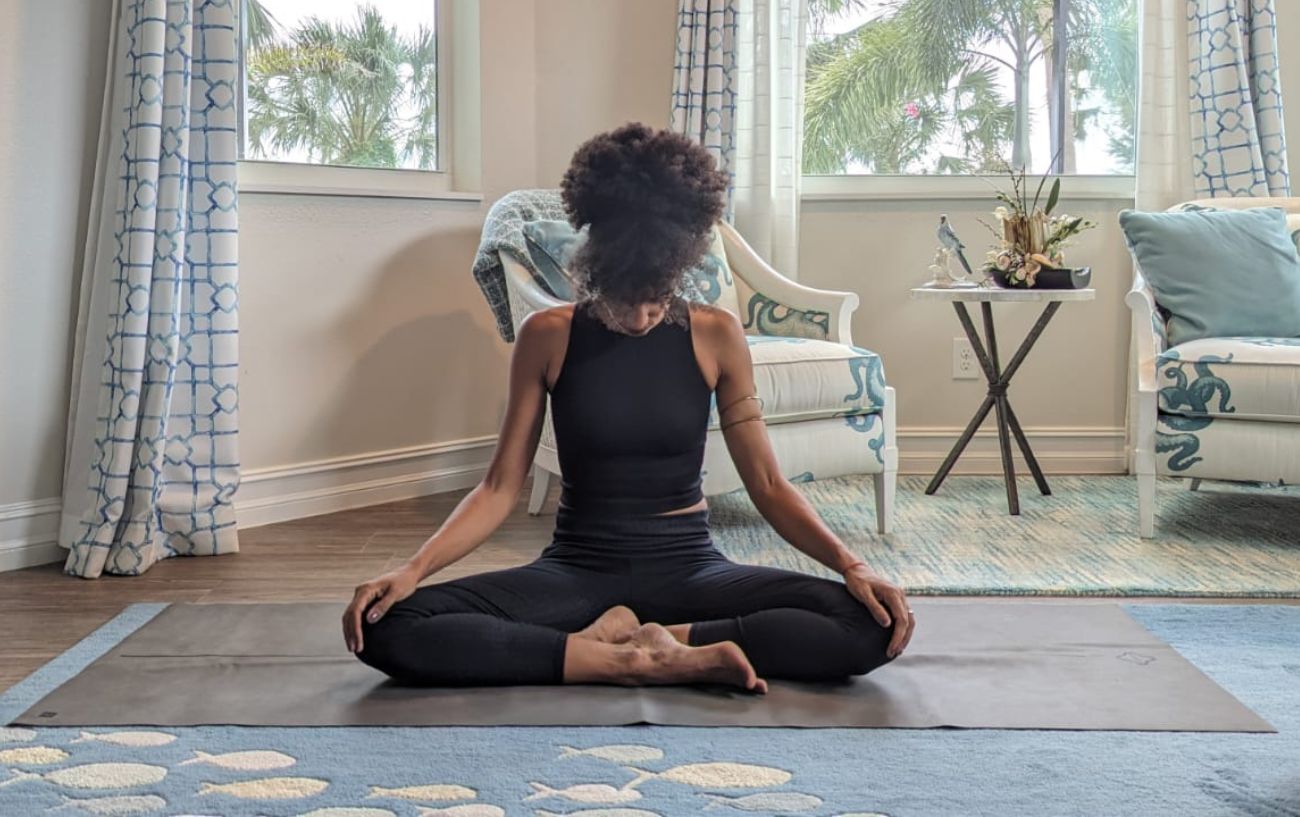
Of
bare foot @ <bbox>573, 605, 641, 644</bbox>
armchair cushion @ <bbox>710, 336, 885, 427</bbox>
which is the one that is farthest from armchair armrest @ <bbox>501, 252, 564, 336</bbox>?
bare foot @ <bbox>573, 605, 641, 644</bbox>

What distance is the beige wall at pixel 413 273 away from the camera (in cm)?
327

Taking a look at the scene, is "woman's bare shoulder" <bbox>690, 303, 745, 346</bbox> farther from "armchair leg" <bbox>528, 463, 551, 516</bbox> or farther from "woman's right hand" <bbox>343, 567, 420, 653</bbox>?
"armchair leg" <bbox>528, 463, 551, 516</bbox>

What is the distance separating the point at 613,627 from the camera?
7.30 feet

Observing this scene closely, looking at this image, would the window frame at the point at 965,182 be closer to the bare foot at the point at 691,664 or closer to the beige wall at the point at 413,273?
the beige wall at the point at 413,273

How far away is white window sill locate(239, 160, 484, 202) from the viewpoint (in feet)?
12.6

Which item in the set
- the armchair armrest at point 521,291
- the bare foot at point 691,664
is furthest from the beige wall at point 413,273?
the bare foot at point 691,664

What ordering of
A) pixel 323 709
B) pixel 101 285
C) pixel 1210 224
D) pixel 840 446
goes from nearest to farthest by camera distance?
pixel 323 709 < pixel 101 285 < pixel 840 446 < pixel 1210 224

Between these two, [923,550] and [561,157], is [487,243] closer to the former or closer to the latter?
[561,157]

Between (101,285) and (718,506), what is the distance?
1727 millimetres

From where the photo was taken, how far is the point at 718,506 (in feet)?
13.3

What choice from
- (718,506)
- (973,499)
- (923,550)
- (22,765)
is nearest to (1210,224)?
(973,499)

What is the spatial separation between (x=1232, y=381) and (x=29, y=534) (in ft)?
9.26

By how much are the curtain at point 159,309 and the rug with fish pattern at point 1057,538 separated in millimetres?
1268

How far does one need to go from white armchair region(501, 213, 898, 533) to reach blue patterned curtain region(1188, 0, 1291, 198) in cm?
139
